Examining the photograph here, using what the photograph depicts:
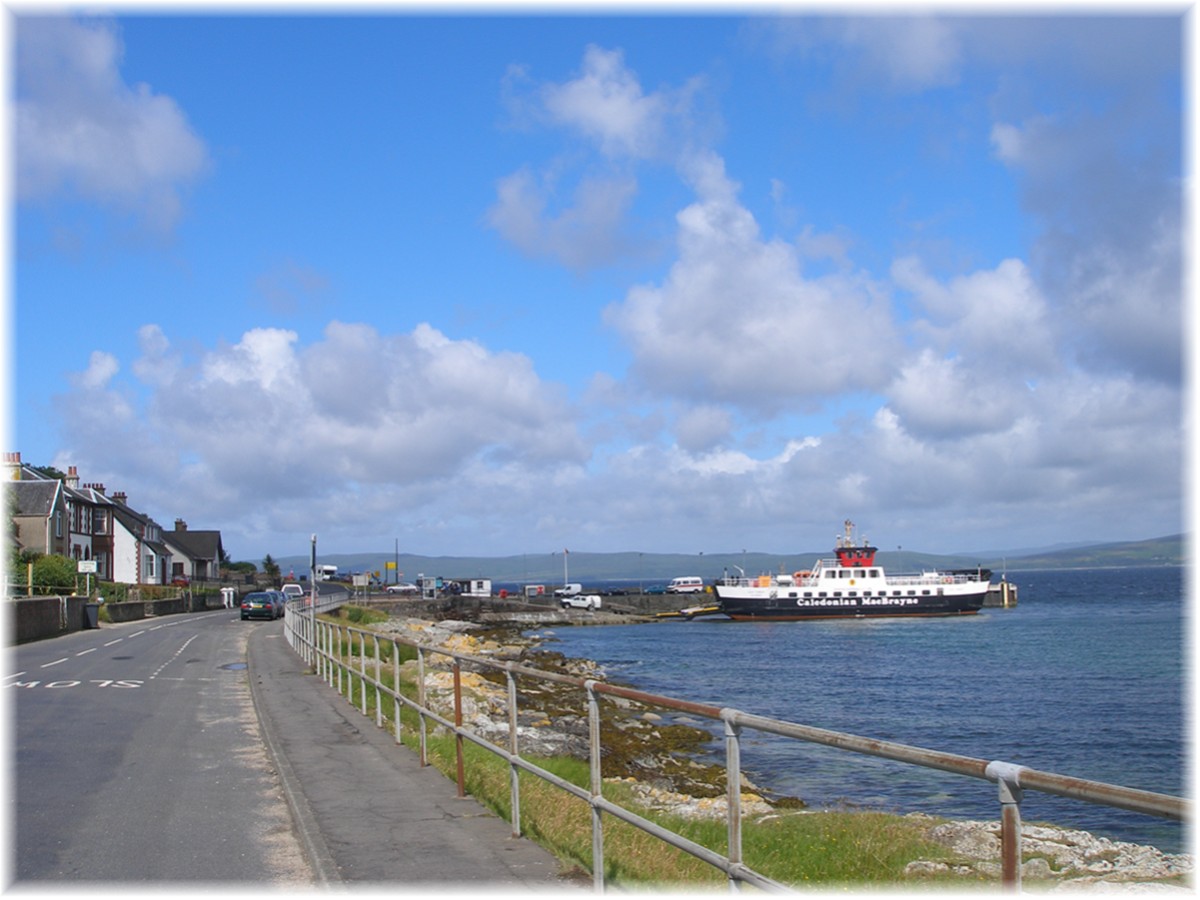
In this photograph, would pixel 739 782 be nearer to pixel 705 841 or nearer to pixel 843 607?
pixel 705 841

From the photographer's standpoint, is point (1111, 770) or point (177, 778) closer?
point (177, 778)

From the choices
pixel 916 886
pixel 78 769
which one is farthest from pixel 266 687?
pixel 916 886

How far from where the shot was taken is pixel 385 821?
9242 millimetres

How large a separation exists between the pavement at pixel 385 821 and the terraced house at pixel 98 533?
1991 inches

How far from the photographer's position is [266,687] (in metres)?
20.3

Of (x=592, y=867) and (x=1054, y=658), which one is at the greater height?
Result: (x=592, y=867)

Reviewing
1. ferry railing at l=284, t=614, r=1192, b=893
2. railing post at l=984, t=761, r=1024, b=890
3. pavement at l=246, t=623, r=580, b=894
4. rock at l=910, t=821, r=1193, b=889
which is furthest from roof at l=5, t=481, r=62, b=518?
railing post at l=984, t=761, r=1024, b=890

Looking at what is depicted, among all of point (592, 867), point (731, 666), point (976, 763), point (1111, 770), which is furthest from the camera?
point (731, 666)

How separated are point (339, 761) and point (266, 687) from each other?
876cm

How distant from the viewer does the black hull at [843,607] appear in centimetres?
8356

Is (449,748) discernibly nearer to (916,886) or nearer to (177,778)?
(177,778)

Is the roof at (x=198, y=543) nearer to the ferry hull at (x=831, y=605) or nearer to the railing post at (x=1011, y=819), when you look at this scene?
the ferry hull at (x=831, y=605)

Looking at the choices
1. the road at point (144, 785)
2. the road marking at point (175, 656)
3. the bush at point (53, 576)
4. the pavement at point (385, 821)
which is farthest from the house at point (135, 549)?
the pavement at point (385, 821)

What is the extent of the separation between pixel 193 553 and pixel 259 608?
59.1 meters
